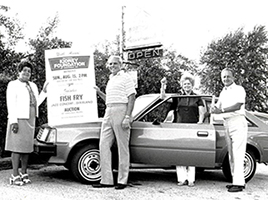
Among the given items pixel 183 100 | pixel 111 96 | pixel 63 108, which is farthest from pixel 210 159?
pixel 63 108

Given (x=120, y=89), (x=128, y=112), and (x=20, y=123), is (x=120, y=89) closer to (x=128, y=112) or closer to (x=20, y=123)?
(x=128, y=112)

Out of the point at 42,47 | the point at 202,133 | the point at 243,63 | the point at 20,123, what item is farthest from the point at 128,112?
the point at 243,63

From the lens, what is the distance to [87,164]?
20.3 feet

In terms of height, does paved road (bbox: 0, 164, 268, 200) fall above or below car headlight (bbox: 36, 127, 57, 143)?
below

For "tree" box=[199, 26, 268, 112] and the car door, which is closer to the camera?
the car door

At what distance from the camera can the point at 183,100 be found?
21.3ft

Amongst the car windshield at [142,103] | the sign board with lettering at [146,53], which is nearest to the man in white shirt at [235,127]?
the car windshield at [142,103]

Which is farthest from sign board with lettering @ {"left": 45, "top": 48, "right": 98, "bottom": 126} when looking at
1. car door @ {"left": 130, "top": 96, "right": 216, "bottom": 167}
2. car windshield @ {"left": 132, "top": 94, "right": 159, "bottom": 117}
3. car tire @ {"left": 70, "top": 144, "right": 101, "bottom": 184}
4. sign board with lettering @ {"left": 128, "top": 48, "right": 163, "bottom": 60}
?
sign board with lettering @ {"left": 128, "top": 48, "right": 163, "bottom": 60}

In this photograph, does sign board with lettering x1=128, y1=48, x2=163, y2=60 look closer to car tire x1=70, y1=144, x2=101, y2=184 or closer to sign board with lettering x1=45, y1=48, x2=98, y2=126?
sign board with lettering x1=45, y1=48, x2=98, y2=126

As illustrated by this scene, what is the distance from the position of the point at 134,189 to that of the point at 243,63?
50.8ft

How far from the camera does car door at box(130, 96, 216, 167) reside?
6188 mm

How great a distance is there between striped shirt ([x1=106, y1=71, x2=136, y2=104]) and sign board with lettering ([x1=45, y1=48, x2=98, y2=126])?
0.55m

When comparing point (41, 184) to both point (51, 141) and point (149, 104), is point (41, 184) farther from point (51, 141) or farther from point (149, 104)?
point (149, 104)

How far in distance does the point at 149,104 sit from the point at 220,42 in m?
15.6
